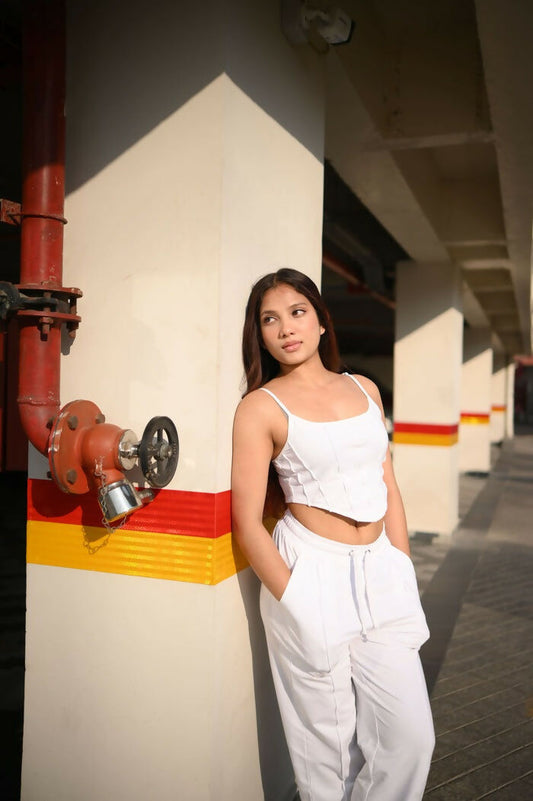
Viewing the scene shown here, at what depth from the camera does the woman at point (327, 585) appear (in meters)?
1.92

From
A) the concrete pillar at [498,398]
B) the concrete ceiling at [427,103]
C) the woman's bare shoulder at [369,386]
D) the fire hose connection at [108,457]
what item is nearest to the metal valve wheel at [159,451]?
the fire hose connection at [108,457]

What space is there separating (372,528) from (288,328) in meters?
0.69

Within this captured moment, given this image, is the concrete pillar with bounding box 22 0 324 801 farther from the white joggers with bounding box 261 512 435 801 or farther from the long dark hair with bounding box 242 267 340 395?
the white joggers with bounding box 261 512 435 801

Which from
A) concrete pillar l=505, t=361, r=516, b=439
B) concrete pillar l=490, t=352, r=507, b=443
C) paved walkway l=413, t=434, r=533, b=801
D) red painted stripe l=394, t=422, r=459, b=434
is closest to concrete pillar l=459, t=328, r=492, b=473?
paved walkway l=413, t=434, r=533, b=801

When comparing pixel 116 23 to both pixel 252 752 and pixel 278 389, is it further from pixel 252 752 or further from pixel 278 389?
pixel 252 752

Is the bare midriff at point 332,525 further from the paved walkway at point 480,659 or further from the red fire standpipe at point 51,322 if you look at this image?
the paved walkway at point 480,659

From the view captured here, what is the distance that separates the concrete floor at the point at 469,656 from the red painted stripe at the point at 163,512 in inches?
48.7

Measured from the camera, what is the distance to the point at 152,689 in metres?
2.01

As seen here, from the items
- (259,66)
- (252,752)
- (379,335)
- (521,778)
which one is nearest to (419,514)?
(521,778)

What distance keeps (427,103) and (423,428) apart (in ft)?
12.9

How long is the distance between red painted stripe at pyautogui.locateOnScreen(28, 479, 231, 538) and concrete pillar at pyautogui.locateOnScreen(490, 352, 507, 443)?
1916 cm

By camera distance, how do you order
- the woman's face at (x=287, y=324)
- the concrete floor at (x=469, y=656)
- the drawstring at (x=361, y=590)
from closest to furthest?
the drawstring at (x=361, y=590) → the woman's face at (x=287, y=324) → the concrete floor at (x=469, y=656)

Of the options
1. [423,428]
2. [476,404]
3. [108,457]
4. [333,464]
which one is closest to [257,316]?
[333,464]

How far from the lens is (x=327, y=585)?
1.92 m
